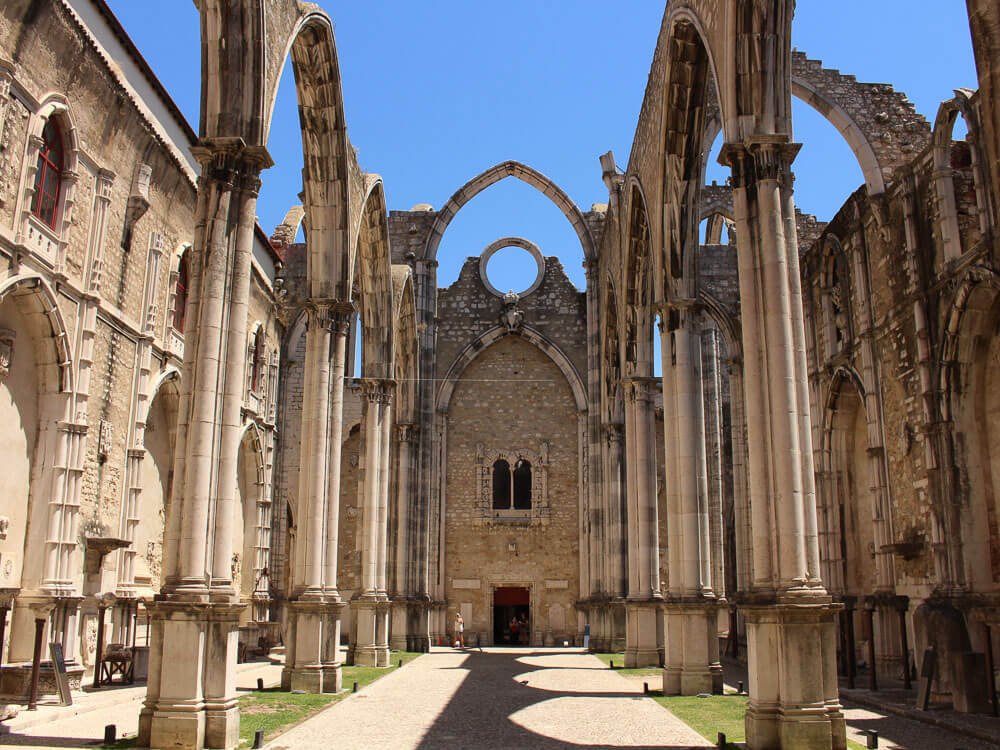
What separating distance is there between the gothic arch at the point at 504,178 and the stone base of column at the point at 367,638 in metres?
11.4

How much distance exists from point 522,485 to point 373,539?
393 inches

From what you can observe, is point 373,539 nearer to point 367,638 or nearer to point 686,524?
point 367,638

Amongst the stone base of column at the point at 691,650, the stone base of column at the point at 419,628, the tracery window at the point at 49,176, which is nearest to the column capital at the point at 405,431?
the stone base of column at the point at 419,628

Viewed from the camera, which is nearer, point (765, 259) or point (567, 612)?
point (765, 259)

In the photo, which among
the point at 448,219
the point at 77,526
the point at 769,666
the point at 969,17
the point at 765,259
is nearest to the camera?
the point at 969,17

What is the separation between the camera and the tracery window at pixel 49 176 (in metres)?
12.3

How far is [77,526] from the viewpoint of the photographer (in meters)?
13.0

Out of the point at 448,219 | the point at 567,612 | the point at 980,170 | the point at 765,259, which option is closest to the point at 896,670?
the point at 980,170

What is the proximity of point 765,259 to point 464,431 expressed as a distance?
19.7m

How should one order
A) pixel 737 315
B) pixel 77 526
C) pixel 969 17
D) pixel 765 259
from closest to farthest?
pixel 969 17
pixel 765 259
pixel 77 526
pixel 737 315

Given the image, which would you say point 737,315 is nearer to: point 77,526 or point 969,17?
point 77,526

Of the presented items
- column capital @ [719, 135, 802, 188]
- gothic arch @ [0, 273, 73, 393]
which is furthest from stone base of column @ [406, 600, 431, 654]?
column capital @ [719, 135, 802, 188]

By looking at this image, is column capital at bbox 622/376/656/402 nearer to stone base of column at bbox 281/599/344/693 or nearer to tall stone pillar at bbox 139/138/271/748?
stone base of column at bbox 281/599/344/693

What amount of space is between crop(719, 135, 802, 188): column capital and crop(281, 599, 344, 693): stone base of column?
333 inches
